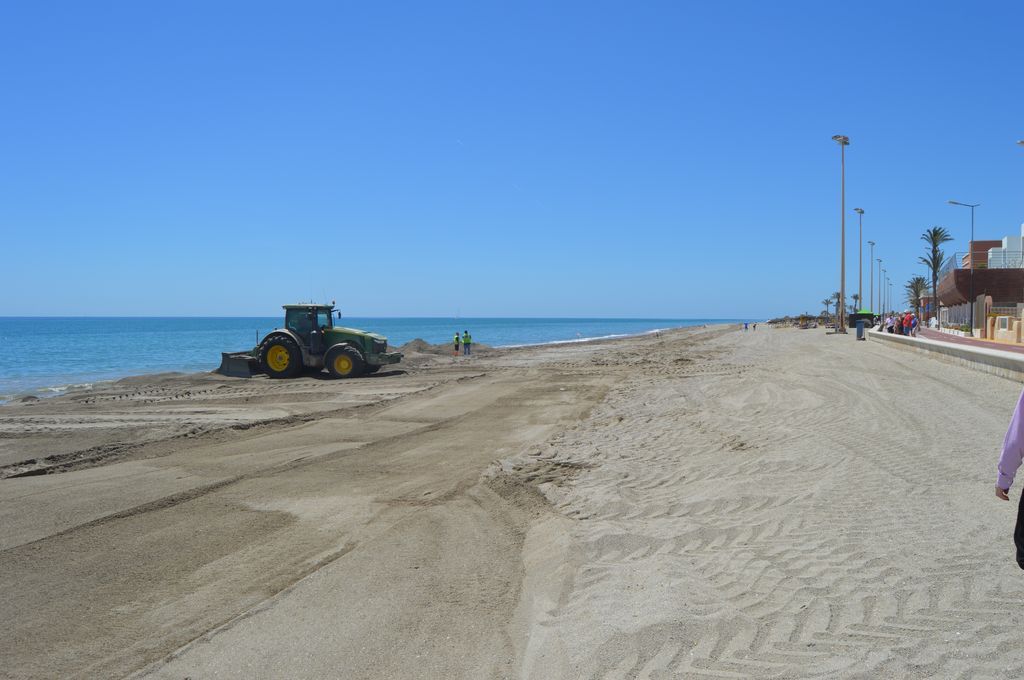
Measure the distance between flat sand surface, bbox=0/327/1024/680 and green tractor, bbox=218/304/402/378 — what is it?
935cm

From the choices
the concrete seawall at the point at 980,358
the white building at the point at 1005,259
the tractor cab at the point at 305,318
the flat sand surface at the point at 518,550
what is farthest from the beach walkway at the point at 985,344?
the tractor cab at the point at 305,318

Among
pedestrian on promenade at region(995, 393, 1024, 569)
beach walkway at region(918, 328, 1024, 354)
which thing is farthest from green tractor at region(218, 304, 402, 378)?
beach walkway at region(918, 328, 1024, 354)

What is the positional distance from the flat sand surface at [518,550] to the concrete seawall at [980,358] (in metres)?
7.05

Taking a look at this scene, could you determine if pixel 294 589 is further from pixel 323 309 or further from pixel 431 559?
pixel 323 309

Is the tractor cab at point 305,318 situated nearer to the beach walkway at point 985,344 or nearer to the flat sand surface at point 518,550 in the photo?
the flat sand surface at point 518,550

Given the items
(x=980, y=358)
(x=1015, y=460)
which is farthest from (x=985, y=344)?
(x=1015, y=460)

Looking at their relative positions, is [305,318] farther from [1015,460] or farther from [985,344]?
[985,344]

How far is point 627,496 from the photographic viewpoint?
7.44 metres

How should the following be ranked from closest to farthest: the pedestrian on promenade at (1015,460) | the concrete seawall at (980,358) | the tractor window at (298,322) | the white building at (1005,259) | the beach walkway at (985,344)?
the pedestrian on promenade at (1015,460), the concrete seawall at (980,358), the tractor window at (298,322), the beach walkway at (985,344), the white building at (1005,259)

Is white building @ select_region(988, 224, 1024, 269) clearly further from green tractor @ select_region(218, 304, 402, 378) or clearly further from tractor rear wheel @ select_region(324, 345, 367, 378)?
tractor rear wheel @ select_region(324, 345, 367, 378)

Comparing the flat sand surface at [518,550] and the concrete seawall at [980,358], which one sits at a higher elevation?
the concrete seawall at [980,358]

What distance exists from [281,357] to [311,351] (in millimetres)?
870

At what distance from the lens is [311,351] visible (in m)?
22.1

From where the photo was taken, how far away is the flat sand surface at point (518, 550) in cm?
420
